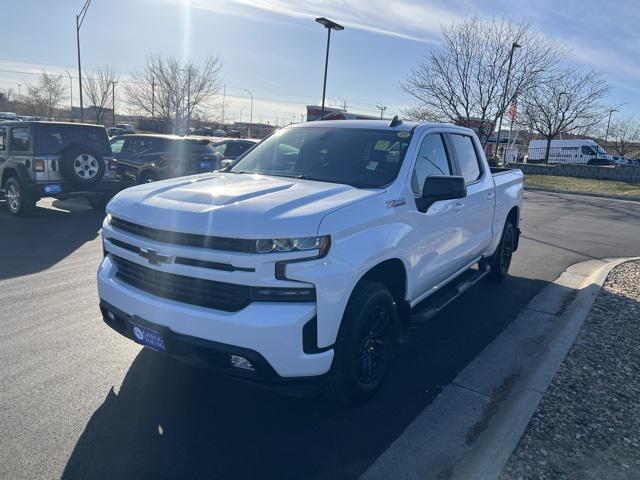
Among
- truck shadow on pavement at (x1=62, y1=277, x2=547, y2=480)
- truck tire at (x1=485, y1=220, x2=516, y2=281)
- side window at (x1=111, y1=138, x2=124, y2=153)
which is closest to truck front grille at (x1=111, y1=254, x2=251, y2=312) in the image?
truck shadow on pavement at (x1=62, y1=277, x2=547, y2=480)

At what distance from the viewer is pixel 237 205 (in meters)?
3.11

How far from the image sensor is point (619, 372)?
3984mm

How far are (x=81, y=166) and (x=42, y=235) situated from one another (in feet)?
6.51

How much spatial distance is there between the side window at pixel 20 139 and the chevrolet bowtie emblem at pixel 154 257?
851cm

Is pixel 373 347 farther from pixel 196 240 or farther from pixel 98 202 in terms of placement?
pixel 98 202

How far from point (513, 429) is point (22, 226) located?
370 inches

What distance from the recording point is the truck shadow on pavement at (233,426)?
288cm

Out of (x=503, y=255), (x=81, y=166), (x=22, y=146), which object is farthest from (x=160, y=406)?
(x=22, y=146)

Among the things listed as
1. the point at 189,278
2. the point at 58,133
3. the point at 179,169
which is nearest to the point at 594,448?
the point at 189,278

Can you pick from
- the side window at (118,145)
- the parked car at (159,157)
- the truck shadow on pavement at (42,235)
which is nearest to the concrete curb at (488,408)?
the truck shadow on pavement at (42,235)

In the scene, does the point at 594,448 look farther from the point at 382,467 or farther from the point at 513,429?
the point at 382,467

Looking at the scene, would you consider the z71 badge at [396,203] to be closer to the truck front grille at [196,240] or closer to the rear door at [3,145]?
the truck front grille at [196,240]

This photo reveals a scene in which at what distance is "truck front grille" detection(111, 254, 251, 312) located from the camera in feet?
9.66

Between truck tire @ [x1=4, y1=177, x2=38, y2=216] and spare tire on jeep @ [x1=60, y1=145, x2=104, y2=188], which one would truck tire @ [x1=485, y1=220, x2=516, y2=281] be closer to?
spare tire on jeep @ [x1=60, y1=145, x2=104, y2=188]
